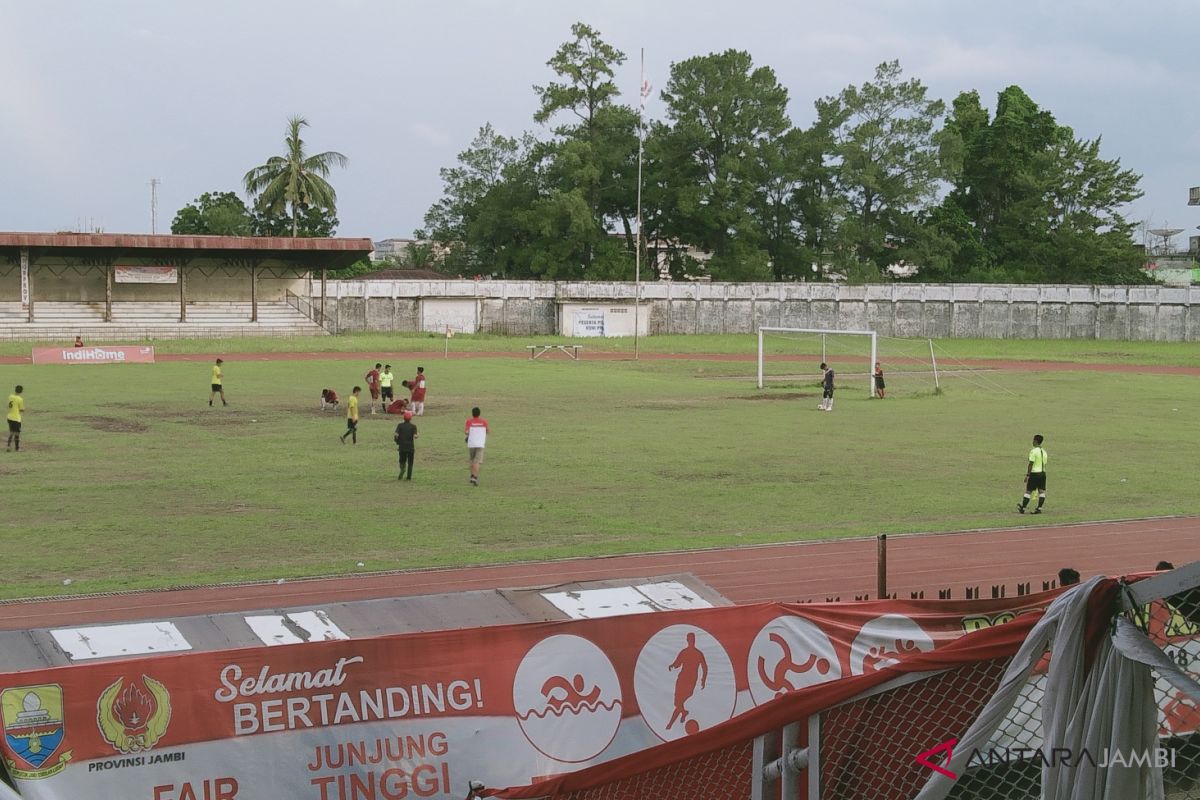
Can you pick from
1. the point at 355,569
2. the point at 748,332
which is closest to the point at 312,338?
the point at 748,332

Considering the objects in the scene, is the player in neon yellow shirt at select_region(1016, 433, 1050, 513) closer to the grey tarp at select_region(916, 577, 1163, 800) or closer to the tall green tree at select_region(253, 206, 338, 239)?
the grey tarp at select_region(916, 577, 1163, 800)

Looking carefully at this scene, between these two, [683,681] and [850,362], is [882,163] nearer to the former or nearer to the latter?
[850,362]

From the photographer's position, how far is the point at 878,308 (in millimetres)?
78562

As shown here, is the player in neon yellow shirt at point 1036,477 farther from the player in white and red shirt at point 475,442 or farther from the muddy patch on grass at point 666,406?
the muddy patch on grass at point 666,406

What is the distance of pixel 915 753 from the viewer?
496cm

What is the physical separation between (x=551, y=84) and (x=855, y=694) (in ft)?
284

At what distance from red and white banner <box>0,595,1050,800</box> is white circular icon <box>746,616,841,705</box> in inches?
0.4

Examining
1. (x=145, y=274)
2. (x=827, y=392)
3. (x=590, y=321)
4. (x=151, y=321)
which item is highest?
(x=145, y=274)

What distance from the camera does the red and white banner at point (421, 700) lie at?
668 cm

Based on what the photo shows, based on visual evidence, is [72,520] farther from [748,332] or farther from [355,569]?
[748,332]

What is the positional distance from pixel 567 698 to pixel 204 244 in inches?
2505

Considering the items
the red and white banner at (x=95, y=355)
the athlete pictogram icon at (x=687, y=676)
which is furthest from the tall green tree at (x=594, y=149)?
the athlete pictogram icon at (x=687, y=676)

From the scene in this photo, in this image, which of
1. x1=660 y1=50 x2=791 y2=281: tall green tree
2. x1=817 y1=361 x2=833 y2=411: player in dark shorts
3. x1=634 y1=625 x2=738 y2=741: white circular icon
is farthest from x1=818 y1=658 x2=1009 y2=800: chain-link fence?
x1=660 y1=50 x2=791 y2=281: tall green tree

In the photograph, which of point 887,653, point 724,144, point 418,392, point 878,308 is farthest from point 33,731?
point 724,144
